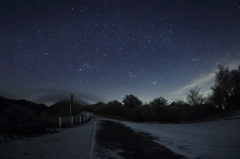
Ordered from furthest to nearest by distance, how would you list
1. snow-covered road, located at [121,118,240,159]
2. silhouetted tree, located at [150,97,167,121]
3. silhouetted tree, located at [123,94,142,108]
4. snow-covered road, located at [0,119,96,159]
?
silhouetted tree, located at [123,94,142,108]
silhouetted tree, located at [150,97,167,121]
snow-covered road, located at [0,119,96,159]
snow-covered road, located at [121,118,240,159]

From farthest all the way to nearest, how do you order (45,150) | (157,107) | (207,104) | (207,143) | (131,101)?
(131,101), (157,107), (207,104), (207,143), (45,150)

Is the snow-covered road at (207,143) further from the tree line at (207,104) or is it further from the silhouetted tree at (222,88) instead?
the silhouetted tree at (222,88)

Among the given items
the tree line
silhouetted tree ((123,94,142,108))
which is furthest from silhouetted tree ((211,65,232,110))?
silhouetted tree ((123,94,142,108))

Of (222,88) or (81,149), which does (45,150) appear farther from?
(222,88)

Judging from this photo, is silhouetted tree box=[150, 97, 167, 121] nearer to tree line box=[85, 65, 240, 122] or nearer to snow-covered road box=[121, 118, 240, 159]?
tree line box=[85, 65, 240, 122]

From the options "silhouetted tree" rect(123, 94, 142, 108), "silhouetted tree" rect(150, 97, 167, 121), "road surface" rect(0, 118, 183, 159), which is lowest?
"road surface" rect(0, 118, 183, 159)

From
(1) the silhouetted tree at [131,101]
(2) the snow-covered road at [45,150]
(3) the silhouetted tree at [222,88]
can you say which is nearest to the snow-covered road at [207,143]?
(2) the snow-covered road at [45,150]

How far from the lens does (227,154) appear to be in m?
5.93

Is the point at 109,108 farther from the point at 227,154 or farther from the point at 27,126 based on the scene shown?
the point at 227,154

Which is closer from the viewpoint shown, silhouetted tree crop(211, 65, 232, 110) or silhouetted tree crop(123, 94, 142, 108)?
silhouetted tree crop(211, 65, 232, 110)

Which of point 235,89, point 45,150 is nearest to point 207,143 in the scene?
point 45,150

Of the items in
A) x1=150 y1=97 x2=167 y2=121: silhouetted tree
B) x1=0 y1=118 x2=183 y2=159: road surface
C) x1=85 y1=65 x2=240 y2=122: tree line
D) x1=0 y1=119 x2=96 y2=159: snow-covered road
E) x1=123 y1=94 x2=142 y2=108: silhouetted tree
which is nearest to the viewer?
x1=0 y1=119 x2=96 y2=159: snow-covered road

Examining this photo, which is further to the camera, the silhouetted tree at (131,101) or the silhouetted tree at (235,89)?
the silhouetted tree at (131,101)

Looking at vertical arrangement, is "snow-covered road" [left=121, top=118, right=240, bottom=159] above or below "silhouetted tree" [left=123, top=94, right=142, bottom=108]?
below
